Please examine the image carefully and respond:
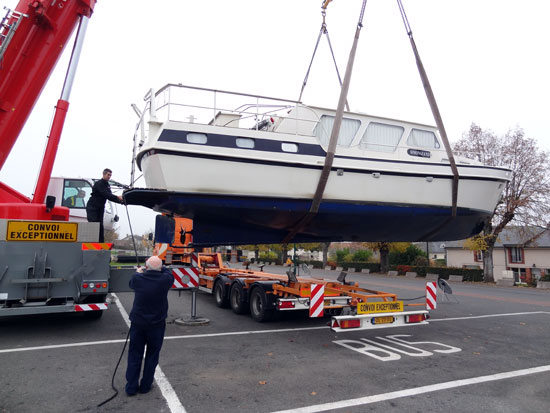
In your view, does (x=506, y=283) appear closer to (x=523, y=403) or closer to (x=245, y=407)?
(x=523, y=403)

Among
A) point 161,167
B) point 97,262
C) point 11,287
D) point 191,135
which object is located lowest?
point 11,287

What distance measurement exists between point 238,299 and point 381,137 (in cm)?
455

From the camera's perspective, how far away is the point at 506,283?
70.7 ft

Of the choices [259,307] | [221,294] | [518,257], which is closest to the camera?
[259,307]

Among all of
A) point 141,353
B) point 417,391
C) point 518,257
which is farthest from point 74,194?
point 518,257

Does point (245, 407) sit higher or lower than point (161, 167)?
lower

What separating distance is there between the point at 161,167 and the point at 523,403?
5.25 meters

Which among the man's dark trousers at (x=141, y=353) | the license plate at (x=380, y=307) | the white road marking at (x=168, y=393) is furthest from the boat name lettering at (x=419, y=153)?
the white road marking at (x=168, y=393)

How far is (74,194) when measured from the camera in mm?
8875

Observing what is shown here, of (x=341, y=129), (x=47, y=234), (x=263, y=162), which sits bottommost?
(x=47, y=234)

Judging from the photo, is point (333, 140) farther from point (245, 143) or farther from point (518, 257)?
point (518, 257)

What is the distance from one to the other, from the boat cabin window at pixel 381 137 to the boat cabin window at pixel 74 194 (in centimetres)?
620

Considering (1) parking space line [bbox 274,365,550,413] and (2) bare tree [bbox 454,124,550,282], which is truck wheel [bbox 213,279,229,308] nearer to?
(1) parking space line [bbox 274,365,550,413]

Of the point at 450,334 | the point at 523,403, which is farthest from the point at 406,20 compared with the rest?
the point at 523,403
